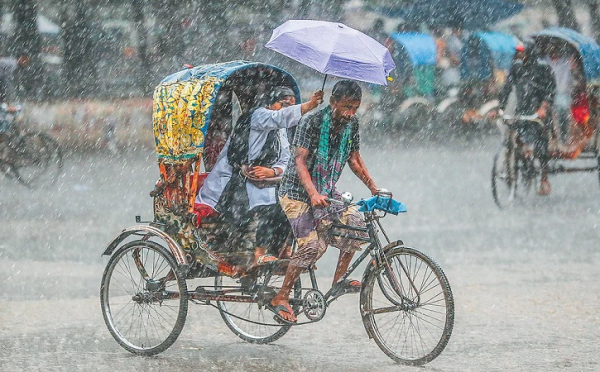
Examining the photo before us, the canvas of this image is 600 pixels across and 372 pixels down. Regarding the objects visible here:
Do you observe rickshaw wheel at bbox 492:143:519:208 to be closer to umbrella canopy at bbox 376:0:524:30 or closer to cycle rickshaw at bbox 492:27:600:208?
cycle rickshaw at bbox 492:27:600:208

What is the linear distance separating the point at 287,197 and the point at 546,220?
639cm

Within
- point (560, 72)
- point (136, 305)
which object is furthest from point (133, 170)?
point (136, 305)

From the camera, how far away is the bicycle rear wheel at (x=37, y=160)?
14594mm

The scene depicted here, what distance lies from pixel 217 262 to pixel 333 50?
1521 millimetres

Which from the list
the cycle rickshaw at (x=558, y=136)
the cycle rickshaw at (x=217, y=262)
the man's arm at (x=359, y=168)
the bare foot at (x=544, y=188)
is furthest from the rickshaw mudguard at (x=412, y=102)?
the man's arm at (x=359, y=168)

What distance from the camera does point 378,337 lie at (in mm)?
5859

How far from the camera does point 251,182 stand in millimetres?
6383

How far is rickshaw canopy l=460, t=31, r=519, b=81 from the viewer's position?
2162cm

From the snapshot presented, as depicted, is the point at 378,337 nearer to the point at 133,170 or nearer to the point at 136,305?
the point at 136,305

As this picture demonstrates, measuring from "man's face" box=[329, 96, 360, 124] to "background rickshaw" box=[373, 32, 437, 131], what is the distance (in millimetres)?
15128

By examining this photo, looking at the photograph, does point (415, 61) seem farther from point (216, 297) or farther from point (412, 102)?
point (216, 297)

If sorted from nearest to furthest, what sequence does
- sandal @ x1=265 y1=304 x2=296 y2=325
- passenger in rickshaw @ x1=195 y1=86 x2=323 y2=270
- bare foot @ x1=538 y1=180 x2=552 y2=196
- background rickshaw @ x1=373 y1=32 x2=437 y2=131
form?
sandal @ x1=265 y1=304 x2=296 y2=325
passenger in rickshaw @ x1=195 y1=86 x2=323 y2=270
bare foot @ x1=538 y1=180 x2=552 y2=196
background rickshaw @ x1=373 y1=32 x2=437 y2=131

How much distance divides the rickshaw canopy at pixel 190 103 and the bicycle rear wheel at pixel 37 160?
8637 millimetres

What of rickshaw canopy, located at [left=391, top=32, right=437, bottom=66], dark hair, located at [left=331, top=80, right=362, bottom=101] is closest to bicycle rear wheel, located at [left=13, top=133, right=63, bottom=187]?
rickshaw canopy, located at [left=391, top=32, right=437, bottom=66]
